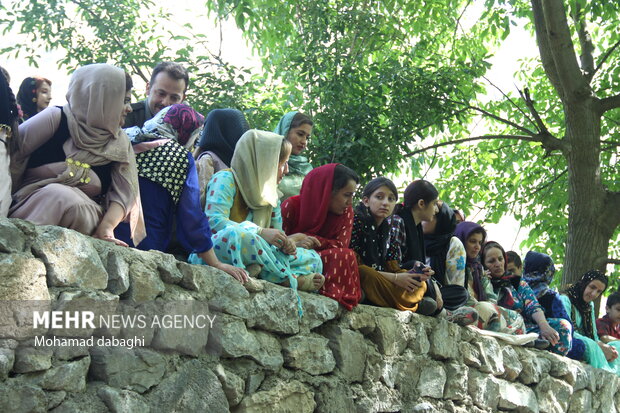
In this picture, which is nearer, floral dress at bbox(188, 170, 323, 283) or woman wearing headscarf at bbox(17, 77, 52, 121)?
floral dress at bbox(188, 170, 323, 283)

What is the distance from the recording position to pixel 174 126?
4480 mm

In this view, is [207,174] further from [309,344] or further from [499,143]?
[499,143]

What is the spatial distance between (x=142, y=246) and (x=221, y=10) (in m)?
5.23

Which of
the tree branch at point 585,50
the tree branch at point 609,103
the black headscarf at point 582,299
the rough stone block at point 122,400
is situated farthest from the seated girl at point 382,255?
the tree branch at point 585,50

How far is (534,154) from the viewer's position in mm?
10867

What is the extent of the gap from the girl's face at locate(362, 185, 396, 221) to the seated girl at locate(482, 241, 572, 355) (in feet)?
5.84

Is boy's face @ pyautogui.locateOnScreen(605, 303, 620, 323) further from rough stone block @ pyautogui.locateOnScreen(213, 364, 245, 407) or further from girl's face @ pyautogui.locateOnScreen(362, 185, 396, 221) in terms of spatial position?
rough stone block @ pyautogui.locateOnScreen(213, 364, 245, 407)

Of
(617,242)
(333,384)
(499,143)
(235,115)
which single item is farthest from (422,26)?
(333,384)

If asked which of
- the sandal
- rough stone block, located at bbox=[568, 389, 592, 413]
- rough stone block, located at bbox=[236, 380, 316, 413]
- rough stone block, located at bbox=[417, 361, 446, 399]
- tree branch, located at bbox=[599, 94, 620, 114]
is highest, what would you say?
tree branch, located at bbox=[599, 94, 620, 114]

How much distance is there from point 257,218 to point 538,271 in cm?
380

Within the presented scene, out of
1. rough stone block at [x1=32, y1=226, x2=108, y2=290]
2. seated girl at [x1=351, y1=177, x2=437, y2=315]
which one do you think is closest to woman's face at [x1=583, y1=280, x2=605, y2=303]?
seated girl at [x1=351, y1=177, x2=437, y2=315]

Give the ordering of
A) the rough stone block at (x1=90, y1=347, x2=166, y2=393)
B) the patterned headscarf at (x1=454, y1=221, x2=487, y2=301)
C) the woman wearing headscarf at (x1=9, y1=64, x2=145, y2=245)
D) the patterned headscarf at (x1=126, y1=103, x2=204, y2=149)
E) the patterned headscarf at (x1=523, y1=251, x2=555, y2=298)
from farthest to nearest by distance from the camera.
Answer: the patterned headscarf at (x1=523, y1=251, x2=555, y2=298), the patterned headscarf at (x1=454, y1=221, x2=487, y2=301), the patterned headscarf at (x1=126, y1=103, x2=204, y2=149), the woman wearing headscarf at (x1=9, y1=64, x2=145, y2=245), the rough stone block at (x1=90, y1=347, x2=166, y2=393)

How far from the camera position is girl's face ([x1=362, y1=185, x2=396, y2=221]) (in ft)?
17.5

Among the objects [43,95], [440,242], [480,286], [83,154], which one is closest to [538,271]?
[480,286]
